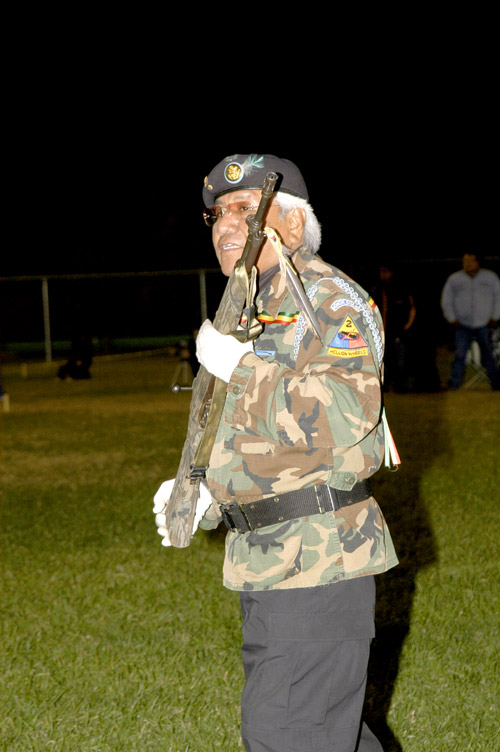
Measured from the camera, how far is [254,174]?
109 inches

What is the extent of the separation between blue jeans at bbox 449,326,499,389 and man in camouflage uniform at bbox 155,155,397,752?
42.7ft

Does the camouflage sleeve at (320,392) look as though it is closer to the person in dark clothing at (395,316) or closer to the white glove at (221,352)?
the white glove at (221,352)

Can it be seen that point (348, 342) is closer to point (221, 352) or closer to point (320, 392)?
point (320, 392)

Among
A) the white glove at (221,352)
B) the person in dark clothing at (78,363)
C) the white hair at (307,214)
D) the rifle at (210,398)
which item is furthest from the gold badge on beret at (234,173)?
the person in dark clothing at (78,363)

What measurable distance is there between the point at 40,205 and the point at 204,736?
164ft

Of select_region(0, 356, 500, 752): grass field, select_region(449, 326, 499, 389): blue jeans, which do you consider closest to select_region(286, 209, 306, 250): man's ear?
select_region(0, 356, 500, 752): grass field

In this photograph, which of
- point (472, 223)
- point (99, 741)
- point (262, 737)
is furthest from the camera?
point (472, 223)

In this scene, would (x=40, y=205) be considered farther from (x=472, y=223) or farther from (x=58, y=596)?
(x=58, y=596)

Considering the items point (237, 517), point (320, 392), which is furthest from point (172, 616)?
point (320, 392)

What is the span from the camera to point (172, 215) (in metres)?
49.4

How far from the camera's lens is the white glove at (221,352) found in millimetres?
2465

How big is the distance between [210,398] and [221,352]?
0.23 m

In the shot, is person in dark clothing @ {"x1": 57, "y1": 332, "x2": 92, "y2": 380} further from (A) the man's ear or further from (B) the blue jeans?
(A) the man's ear

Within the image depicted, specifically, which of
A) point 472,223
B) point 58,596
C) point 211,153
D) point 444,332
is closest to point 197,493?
point 58,596
